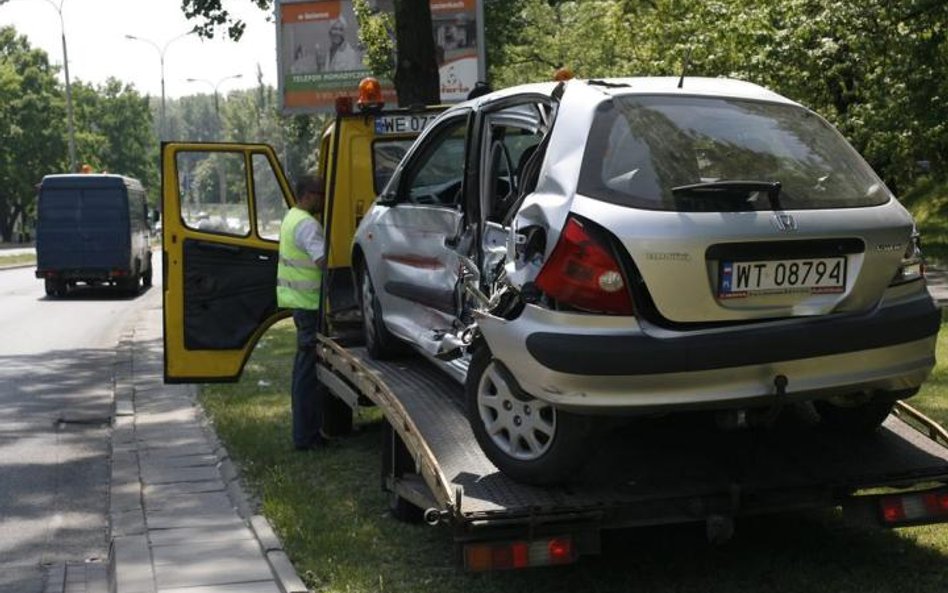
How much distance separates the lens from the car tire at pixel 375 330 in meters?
7.70

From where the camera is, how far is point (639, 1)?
33.7 metres

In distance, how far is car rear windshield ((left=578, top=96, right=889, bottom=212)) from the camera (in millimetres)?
4715

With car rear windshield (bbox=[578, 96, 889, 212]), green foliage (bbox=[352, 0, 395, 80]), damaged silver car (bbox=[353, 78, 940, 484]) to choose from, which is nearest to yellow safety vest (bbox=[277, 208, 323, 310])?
damaged silver car (bbox=[353, 78, 940, 484])

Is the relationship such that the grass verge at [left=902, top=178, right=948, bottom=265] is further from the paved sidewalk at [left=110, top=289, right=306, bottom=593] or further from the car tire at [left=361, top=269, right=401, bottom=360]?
the car tire at [left=361, top=269, right=401, bottom=360]

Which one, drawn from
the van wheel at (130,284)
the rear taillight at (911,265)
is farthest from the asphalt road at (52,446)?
the van wheel at (130,284)

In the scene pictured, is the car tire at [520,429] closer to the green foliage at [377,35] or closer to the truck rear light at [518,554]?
the truck rear light at [518,554]

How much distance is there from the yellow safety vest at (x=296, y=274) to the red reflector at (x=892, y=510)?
4445 mm

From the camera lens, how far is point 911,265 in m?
4.98

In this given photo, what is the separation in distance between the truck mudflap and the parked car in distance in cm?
2370

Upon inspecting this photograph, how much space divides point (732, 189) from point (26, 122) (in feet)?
263

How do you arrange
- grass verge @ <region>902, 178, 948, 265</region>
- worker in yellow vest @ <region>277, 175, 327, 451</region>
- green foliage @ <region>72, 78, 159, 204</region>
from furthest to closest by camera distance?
green foliage @ <region>72, 78, 159, 204</region> < grass verge @ <region>902, 178, 948, 265</region> < worker in yellow vest @ <region>277, 175, 327, 451</region>

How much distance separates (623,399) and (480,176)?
1862 millimetres

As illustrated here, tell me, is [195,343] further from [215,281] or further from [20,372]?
[20,372]

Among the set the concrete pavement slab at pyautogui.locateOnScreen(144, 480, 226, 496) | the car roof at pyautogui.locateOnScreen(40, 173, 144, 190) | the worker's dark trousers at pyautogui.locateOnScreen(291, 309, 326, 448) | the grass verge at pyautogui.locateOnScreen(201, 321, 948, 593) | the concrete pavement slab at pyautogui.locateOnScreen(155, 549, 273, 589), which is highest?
the car roof at pyautogui.locateOnScreen(40, 173, 144, 190)
